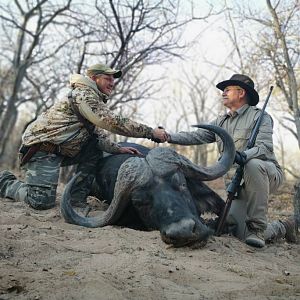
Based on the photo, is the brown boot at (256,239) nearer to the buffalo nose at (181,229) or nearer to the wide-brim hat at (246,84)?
the buffalo nose at (181,229)

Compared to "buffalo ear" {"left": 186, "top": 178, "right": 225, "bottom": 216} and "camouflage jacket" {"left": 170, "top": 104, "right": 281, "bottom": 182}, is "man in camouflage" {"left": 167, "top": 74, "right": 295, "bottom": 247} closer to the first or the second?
"camouflage jacket" {"left": 170, "top": 104, "right": 281, "bottom": 182}

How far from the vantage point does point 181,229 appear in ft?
12.2

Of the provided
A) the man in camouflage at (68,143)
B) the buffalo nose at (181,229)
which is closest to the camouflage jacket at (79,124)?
the man in camouflage at (68,143)

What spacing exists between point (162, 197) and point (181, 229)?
0.45 m

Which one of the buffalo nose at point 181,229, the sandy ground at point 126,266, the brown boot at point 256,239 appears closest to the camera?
the sandy ground at point 126,266

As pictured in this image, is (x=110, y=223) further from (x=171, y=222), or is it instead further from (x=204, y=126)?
(x=204, y=126)

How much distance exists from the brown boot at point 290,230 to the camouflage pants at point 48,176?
93.7 inches

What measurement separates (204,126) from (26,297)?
2621 mm

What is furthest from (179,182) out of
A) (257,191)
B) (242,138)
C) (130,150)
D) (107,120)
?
(242,138)

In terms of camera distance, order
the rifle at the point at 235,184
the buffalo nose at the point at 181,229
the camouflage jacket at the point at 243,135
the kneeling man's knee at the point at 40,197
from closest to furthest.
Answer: the buffalo nose at the point at 181,229
the rifle at the point at 235,184
the camouflage jacket at the point at 243,135
the kneeling man's knee at the point at 40,197

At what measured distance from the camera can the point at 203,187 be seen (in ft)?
15.8

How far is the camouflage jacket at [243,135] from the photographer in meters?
4.95

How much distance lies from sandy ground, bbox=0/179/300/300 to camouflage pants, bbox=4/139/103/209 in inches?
32.9

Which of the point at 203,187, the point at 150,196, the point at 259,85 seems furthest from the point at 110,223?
the point at 259,85
